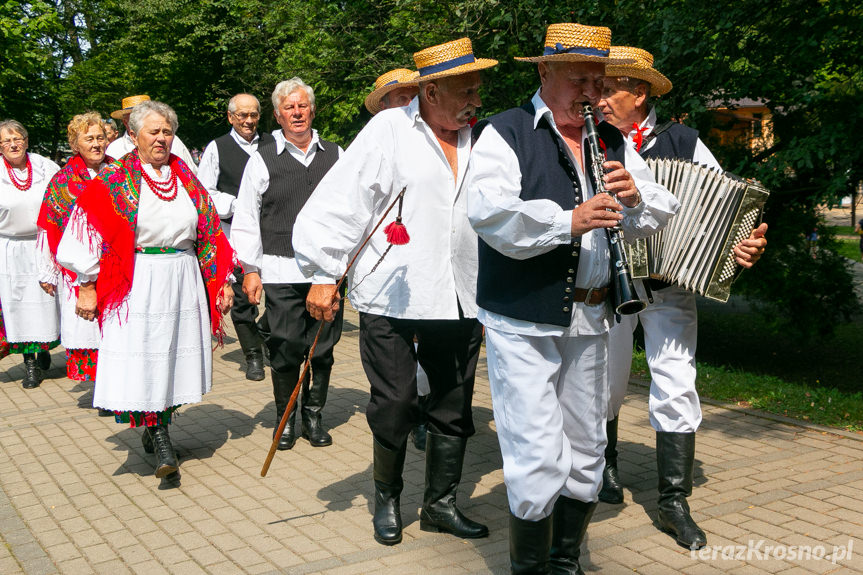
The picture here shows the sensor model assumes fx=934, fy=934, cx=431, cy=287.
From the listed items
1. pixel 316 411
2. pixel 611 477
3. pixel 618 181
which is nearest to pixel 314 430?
pixel 316 411

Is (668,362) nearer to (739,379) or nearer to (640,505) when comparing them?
(640,505)

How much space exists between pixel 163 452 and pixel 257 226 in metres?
1.65

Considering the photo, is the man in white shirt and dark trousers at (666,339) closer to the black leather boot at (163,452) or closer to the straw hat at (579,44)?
the straw hat at (579,44)

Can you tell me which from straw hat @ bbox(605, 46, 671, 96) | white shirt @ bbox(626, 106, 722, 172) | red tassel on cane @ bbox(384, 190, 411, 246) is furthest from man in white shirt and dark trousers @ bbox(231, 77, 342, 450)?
white shirt @ bbox(626, 106, 722, 172)

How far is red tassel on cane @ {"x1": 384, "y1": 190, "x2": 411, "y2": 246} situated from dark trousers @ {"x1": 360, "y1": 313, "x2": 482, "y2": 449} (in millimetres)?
426

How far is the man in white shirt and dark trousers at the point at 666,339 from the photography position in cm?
462

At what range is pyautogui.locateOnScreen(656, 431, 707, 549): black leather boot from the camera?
4.46 m

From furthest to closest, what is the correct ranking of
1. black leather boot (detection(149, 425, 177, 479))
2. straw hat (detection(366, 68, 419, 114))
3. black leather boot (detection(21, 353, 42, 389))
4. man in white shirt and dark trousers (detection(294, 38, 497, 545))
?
black leather boot (detection(21, 353, 42, 389)), black leather boot (detection(149, 425, 177, 479)), straw hat (detection(366, 68, 419, 114)), man in white shirt and dark trousers (detection(294, 38, 497, 545))

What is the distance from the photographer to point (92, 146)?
746 cm

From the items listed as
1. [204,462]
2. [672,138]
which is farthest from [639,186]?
[204,462]

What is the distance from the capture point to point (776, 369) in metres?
10.8

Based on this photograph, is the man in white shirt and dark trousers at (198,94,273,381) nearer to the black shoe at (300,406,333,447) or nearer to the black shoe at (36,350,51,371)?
the black shoe at (36,350,51,371)

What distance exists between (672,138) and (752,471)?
2.11 metres

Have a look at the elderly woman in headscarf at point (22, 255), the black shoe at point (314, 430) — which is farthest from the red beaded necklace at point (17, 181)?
the black shoe at point (314, 430)
